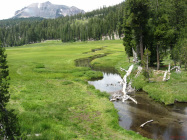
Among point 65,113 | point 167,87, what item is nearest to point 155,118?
point 167,87

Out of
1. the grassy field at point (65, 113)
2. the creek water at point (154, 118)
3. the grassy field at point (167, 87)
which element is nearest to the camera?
the grassy field at point (65, 113)

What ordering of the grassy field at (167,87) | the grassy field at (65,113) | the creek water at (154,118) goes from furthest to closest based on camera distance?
the grassy field at (167,87)
the creek water at (154,118)
the grassy field at (65,113)

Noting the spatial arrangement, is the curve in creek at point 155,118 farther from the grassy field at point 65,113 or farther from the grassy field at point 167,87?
the grassy field at point 65,113

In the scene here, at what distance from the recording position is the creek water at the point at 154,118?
50.3 ft

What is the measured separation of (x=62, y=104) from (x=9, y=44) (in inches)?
7517

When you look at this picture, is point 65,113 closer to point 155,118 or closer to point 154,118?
point 154,118

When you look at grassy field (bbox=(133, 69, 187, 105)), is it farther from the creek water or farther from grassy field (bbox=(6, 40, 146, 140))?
grassy field (bbox=(6, 40, 146, 140))

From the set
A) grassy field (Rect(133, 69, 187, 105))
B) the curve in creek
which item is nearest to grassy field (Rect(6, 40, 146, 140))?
the curve in creek

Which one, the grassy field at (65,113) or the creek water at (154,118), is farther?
the creek water at (154,118)

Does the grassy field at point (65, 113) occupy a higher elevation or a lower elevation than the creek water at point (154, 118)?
higher

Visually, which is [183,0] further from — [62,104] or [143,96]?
[62,104]

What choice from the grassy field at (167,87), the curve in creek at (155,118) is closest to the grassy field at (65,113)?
the curve in creek at (155,118)

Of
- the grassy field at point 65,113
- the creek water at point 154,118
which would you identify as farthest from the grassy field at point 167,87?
the grassy field at point 65,113

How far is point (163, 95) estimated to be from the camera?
23156mm
